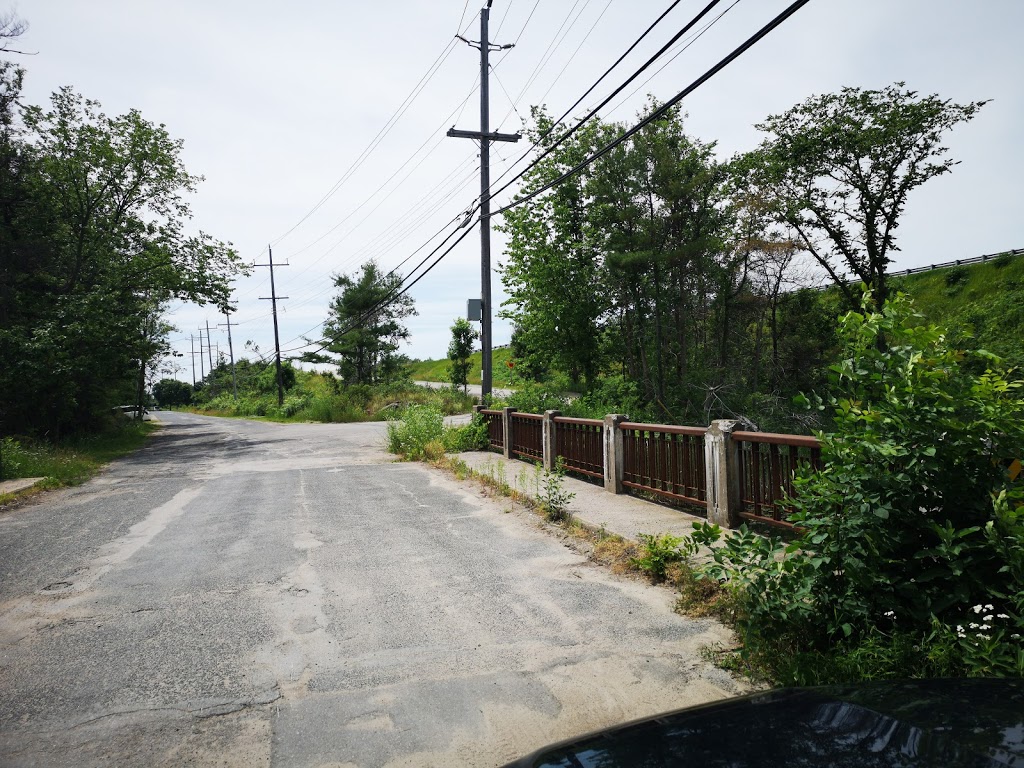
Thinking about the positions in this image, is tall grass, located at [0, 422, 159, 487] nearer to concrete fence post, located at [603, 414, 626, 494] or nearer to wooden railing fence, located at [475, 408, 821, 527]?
wooden railing fence, located at [475, 408, 821, 527]

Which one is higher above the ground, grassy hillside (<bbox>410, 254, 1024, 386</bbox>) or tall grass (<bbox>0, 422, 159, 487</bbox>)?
grassy hillside (<bbox>410, 254, 1024, 386</bbox>)

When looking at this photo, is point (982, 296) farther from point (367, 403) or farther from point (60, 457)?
point (60, 457)

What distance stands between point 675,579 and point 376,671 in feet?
8.75

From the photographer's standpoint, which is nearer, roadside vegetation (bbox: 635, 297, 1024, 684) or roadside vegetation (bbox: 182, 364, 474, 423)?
roadside vegetation (bbox: 635, 297, 1024, 684)

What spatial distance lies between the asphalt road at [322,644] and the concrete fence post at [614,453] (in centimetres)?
171

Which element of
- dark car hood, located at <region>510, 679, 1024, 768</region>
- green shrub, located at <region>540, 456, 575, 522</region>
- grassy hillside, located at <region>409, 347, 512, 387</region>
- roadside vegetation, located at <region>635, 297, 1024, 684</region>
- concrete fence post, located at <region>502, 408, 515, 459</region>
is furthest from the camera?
grassy hillside, located at <region>409, 347, 512, 387</region>

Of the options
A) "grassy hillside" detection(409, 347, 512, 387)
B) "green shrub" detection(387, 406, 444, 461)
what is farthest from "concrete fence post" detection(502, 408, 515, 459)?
"grassy hillside" detection(409, 347, 512, 387)

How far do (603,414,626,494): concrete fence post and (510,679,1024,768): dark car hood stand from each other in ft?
22.9

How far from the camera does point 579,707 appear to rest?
10.9ft

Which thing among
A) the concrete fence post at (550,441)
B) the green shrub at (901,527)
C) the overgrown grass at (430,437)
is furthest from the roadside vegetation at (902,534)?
the overgrown grass at (430,437)

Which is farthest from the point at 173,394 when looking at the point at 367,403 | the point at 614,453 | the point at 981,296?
the point at 614,453

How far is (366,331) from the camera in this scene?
46906 millimetres

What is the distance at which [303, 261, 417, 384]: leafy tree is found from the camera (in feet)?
152

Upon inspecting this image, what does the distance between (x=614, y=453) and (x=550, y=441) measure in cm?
250
